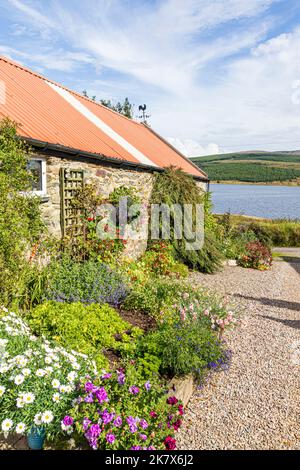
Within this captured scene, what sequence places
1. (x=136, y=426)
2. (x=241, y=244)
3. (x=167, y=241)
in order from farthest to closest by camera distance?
(x=241, y=244) → (x=167, y=241) → (x=136, y=426)

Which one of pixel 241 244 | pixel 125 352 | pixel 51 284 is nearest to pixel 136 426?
pixel 125 352

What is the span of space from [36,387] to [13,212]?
9.64 ft

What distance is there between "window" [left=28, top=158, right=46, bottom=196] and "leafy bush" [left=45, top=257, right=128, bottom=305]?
1402mm

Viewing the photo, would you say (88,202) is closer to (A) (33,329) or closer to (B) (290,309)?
(A) (33,329)

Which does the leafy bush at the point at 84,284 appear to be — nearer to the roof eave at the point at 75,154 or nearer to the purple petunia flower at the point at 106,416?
the roof eave at the point at 75,154

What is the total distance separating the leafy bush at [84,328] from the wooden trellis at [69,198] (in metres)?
A: 2.41

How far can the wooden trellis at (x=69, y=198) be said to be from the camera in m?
7.02

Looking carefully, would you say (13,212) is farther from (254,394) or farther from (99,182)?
(254,394)

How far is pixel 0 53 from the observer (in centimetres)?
943

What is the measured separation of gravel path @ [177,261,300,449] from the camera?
3416mm

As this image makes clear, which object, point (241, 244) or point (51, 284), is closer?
point (51, 284)

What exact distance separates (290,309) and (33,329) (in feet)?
18.2

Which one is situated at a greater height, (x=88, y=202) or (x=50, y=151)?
(x=50, y=151)

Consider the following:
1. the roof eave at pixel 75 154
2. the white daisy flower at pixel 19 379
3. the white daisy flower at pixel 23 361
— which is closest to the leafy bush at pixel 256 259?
the roof eave at pixel 75 154
